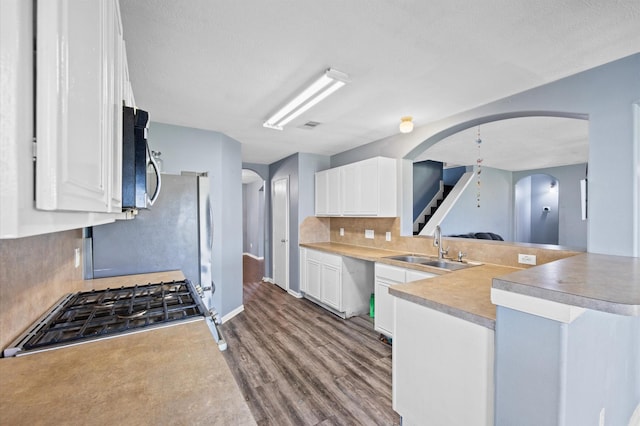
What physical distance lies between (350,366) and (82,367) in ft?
7.01

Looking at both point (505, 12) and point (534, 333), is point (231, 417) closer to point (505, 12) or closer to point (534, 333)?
point (534, 333)

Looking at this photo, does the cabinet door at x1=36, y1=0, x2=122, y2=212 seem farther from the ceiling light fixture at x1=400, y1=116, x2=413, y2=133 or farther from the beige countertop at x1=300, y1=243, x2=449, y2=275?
the ceiling light fixture at x1=400, y1=116, x2=413, y2=133

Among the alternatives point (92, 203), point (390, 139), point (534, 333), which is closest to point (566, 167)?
point (390, 139)

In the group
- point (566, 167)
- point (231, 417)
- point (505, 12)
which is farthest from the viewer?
point (566, 167)

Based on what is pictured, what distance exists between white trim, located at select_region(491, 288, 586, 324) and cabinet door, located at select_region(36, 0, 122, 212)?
4.67 ft

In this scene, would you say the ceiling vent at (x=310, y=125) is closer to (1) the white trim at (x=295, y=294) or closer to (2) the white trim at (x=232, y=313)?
(2) the white trim at (x=232, y=313)

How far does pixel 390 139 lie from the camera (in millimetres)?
3594

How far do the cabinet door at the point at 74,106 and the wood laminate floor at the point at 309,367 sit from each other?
1990 millimetres

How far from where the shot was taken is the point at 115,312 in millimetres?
1313

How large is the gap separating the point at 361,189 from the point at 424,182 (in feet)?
8.28

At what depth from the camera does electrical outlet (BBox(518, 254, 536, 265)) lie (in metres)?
2.32

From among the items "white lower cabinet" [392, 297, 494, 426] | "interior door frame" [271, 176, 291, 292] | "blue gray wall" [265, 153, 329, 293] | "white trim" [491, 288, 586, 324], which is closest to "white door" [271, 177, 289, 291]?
"interior door frame" [271, 176, 291, 292]

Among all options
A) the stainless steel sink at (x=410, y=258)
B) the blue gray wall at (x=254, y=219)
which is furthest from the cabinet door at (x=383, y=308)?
the blue gray wall at (x=254, y=219)

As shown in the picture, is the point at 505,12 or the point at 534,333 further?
the point at 505,12
